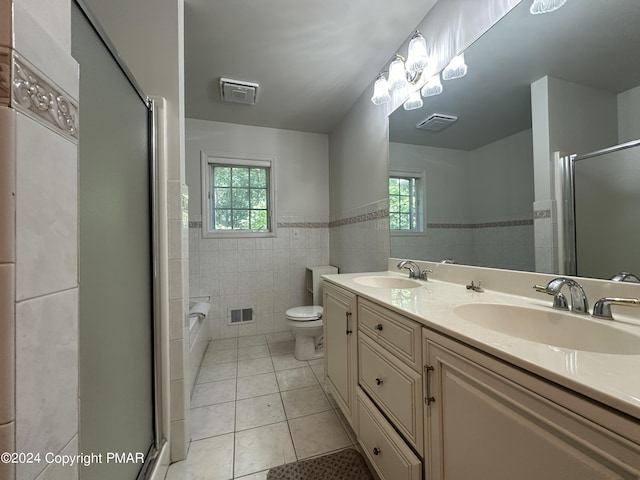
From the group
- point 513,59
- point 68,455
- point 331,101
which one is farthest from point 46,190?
point 331,101

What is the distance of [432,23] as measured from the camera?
56.9 inches

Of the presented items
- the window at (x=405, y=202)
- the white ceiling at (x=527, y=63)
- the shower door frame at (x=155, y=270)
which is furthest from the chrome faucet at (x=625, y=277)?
the shower door frame at (x=155, y=270)

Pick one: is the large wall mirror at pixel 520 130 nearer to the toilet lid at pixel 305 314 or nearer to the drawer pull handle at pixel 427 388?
the drawer pull handle at pixel 427 388

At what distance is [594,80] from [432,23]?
0.98 metres

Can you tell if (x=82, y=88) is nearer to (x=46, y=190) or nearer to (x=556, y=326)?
(x=46, y=190)

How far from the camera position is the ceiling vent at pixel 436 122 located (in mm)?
1468

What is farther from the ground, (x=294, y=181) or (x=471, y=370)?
(x=294, y=181)

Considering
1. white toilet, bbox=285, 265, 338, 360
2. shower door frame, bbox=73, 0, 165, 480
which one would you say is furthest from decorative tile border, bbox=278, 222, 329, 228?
shower door frame, bbox=73, 0, 165, 480

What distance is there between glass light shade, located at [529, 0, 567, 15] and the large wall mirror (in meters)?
0.02

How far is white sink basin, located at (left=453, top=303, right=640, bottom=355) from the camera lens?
0.64 meters

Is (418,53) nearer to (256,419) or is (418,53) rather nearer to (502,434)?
(502,434)

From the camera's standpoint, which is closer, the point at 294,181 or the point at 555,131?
the point at 555,131

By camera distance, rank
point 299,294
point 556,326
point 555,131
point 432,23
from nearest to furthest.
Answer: point 556,326, point 555,131, point 432,23, point 299,294

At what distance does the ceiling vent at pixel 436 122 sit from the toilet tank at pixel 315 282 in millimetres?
1629
